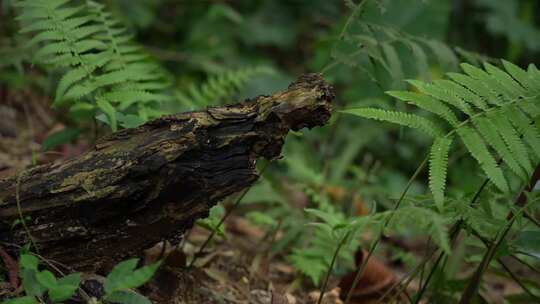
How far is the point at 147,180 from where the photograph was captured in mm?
1660

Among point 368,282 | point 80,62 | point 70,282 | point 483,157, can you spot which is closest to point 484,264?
point 483,157

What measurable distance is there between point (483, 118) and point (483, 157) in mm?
141

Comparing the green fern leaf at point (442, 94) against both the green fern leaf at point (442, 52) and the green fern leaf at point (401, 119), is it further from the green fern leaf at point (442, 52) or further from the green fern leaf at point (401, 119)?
the green fern leaf at point (442, 52)

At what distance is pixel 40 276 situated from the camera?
1446mm

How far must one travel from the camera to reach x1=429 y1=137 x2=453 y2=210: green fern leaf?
62.0 inches

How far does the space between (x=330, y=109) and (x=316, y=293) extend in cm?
85

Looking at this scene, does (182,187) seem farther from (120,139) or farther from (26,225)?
(26,225)

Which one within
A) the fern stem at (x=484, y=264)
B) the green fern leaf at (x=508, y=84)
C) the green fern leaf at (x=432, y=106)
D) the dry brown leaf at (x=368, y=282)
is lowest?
the dry brown leaf at (x=368, y=282)

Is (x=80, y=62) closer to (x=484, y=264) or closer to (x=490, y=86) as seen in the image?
(x=490, y=86)

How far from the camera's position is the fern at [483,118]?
165cm

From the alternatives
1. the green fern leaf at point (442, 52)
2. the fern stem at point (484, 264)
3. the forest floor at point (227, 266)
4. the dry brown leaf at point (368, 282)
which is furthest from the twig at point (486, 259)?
the green fern leaf at point (442, 52)

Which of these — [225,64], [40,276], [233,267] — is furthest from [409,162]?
[40,276]

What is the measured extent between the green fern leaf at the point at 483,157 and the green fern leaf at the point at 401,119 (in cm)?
7

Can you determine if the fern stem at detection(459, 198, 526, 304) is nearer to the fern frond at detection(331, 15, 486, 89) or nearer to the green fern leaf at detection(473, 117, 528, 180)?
the green fern leaf at detection(473, 117, 528, 180)
